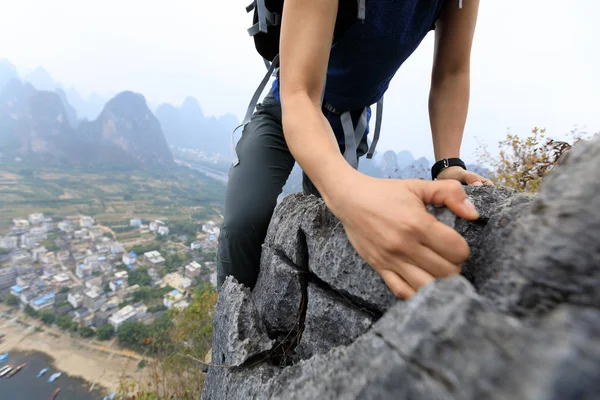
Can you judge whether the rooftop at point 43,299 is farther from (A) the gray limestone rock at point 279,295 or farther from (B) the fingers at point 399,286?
(B) the fingers at point 399,286

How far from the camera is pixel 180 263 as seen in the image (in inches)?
969

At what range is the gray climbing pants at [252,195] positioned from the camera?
2.00 metres

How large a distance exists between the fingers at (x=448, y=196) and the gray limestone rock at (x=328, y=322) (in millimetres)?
647

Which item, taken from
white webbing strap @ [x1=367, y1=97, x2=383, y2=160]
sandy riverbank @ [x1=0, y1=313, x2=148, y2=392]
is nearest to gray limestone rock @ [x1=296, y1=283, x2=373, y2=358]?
white webbing strap @ [x1=367, y1=97, x2=383, y2=160]

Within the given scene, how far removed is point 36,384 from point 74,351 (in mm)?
1926

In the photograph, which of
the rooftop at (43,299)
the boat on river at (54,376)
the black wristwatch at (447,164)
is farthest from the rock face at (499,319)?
the rooftop at (43,299)

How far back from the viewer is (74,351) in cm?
1614

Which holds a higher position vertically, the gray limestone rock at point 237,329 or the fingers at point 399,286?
the fingers at point 399,286

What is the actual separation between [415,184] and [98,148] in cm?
7259

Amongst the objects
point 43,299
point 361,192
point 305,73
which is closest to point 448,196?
point 361,192

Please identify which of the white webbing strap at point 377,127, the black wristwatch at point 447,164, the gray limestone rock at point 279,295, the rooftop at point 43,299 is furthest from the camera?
the rooftop at point 43,299

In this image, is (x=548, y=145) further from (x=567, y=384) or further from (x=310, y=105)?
(x=567, y=384)

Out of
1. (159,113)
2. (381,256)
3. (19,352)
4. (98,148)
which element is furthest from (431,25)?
(159,113)

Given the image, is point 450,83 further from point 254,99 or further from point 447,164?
point 254,99
